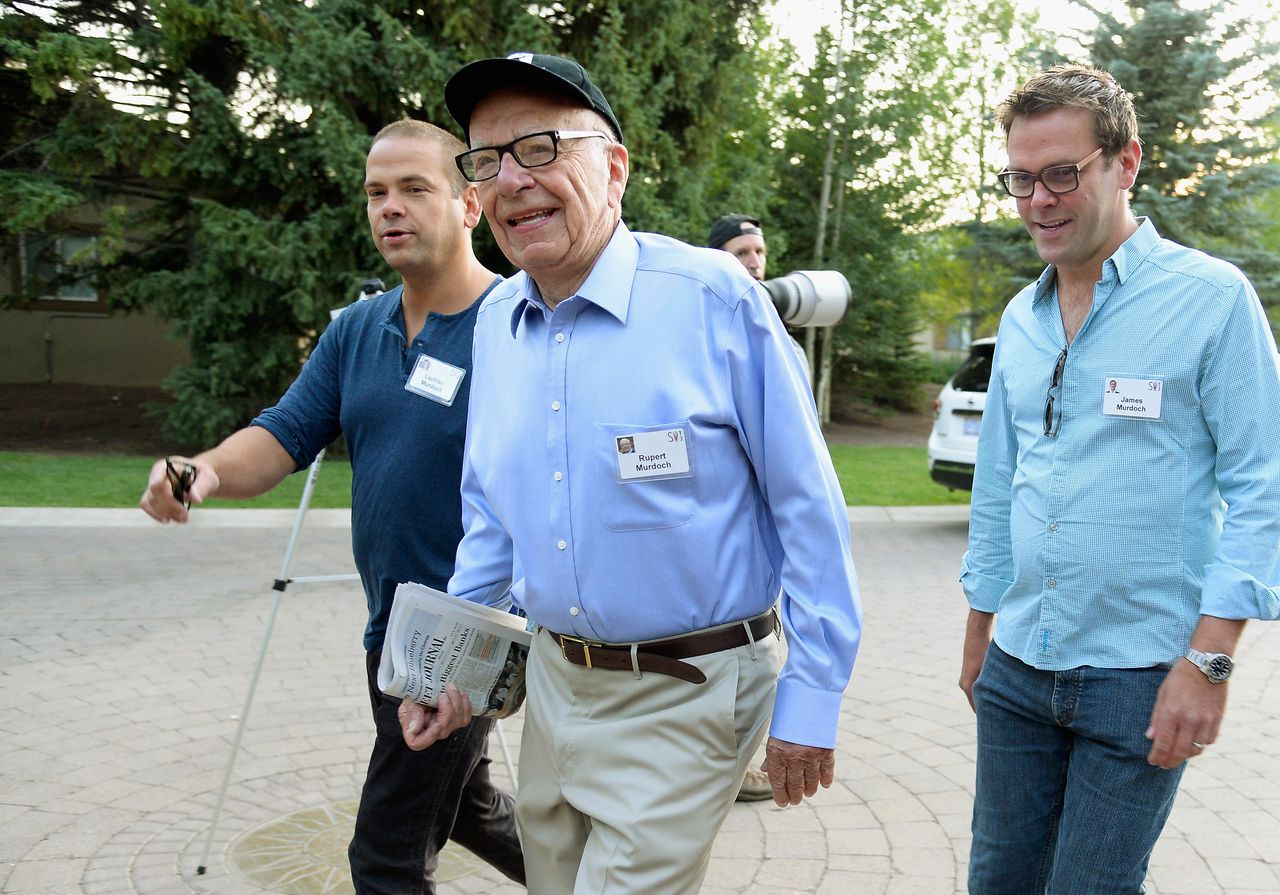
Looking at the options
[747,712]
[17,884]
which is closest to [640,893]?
[747,712]

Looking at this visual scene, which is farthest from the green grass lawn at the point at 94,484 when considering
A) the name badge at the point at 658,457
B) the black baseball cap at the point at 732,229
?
the name badge at the point at 658,457

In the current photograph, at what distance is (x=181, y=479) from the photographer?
2.64m

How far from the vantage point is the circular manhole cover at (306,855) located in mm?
3746

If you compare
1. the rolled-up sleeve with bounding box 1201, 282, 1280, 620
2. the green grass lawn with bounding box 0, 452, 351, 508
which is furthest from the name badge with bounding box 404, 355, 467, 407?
the green grass lawn with bounding box 0, 452, 351, 508

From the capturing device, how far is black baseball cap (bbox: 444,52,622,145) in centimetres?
215

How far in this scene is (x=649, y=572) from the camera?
7.07 ft

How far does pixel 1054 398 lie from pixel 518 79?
134 cm

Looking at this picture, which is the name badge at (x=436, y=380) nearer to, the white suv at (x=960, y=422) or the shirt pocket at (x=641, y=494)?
the shirt pocket at (x=641, y=494)

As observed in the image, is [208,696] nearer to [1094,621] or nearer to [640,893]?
[640,893]

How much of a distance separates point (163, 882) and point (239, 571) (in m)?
5.09

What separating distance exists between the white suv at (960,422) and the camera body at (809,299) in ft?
22.7

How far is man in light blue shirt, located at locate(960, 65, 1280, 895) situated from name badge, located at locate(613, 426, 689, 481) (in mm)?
878

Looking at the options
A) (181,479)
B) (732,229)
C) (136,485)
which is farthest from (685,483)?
(136,485)

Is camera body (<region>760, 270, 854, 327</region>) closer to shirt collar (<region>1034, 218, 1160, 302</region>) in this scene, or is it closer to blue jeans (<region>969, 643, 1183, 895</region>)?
shirt collar (<region>1034, 218, 1160, 302</region>)
